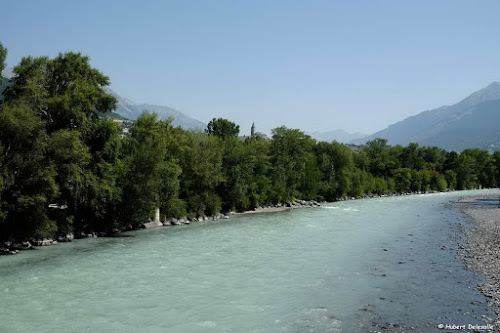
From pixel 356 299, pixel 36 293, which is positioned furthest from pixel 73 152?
pixel 356 299

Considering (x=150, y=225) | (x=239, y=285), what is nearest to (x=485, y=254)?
(x=239, y=285)

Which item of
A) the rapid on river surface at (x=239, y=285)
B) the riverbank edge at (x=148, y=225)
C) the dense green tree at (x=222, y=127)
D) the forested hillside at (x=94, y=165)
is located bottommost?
the rapid on river surface at (x=239, y=285)

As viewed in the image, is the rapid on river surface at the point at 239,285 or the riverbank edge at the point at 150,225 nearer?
Answer: the rapid on river surface at the point at 239,285

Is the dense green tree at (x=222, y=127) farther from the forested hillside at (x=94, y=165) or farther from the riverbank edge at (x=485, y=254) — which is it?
the riverbank edge at (x=485, y=254)

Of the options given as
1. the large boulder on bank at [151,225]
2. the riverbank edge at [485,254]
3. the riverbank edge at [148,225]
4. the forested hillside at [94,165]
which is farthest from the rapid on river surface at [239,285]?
the large boulder on bank at [151,225]

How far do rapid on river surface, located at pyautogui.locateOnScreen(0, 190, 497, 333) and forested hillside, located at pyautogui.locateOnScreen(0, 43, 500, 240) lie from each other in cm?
391

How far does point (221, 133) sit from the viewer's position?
3792 inches

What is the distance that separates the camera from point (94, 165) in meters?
35.3

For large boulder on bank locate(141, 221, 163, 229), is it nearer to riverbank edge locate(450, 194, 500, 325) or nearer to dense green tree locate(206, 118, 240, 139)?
riverbank edge locate(450, 194, 500, 325)

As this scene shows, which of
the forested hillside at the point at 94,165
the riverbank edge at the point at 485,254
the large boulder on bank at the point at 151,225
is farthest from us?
the large boulder on bank at the point at 151,225

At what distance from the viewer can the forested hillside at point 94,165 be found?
30.1 metres

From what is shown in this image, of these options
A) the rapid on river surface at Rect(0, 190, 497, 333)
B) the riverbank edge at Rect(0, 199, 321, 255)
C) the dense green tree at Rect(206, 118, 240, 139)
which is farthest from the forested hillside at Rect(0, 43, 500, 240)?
the dense green tree at Rect(206, 118, 240, 139)

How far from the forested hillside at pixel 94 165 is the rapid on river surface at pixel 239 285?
12.8 ft

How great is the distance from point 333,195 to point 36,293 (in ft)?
240
